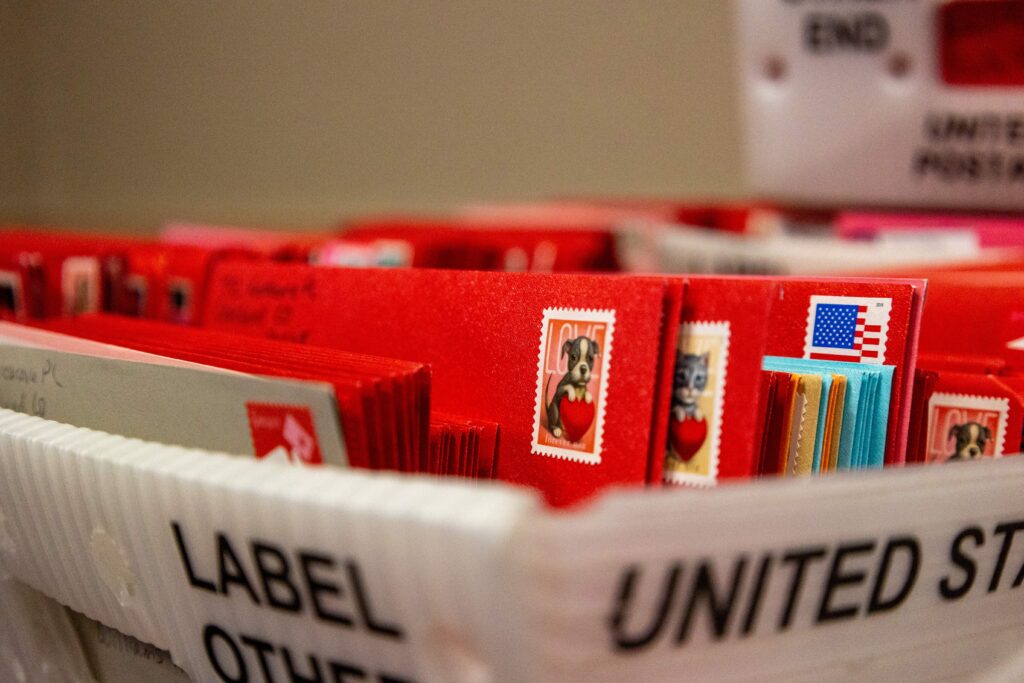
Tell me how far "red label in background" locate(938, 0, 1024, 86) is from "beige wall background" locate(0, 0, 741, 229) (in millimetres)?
740

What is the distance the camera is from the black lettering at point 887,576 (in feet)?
1.55

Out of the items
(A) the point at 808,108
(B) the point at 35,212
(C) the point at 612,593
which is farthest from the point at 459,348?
(B) the point at 35,212

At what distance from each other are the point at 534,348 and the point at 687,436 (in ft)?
0.39

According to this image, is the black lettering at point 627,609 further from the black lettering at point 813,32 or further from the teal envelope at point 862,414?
the black lettering at point 813,32

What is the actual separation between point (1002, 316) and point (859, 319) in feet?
0.63

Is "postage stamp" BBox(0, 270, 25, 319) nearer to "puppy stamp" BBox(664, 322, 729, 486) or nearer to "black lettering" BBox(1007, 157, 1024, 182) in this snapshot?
"puppy stamp" BBox(664, 322, 729, 486)

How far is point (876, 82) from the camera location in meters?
1.13

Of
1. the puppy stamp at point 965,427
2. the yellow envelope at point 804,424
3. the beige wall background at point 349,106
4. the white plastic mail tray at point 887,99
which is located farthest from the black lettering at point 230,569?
the beige wall background at point 349,106

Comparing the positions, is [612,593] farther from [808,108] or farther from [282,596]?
[808,108]

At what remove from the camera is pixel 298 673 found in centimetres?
50

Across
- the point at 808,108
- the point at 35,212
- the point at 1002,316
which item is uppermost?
the point at 808,108

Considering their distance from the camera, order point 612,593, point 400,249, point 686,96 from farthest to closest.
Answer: point 686,96 → point 400,249 → point 612,593

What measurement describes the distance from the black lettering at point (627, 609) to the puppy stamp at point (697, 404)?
11 cm

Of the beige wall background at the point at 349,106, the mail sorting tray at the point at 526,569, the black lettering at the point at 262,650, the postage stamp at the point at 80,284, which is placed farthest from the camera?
the beige wall background at the point at 349,106
